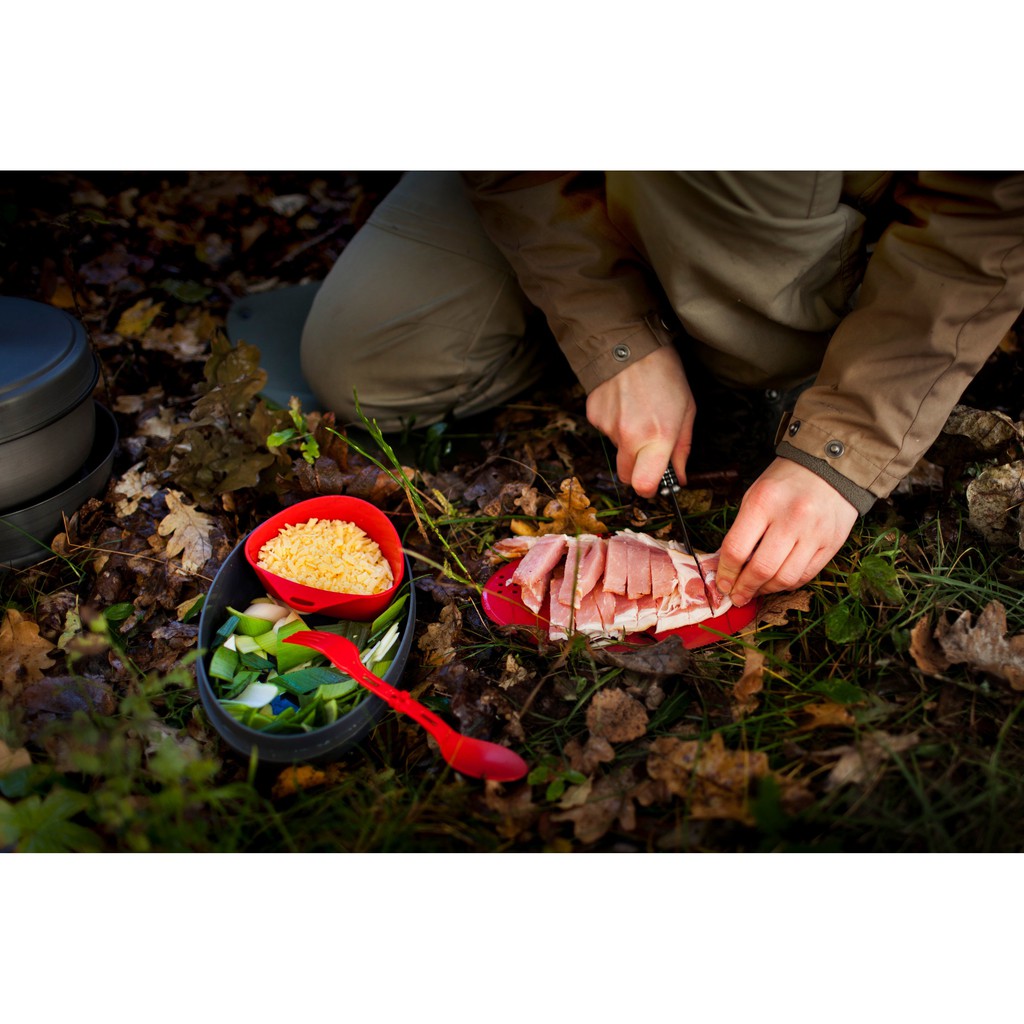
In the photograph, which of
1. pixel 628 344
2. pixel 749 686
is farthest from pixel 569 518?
pixel 749 686

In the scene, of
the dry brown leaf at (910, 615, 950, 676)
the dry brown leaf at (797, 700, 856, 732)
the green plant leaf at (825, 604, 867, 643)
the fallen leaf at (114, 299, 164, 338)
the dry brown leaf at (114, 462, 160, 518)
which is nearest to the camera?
the dry brown leaf at (797, 700, 856, 732)

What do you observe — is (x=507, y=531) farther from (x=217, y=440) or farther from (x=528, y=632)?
(x=217, y=440)

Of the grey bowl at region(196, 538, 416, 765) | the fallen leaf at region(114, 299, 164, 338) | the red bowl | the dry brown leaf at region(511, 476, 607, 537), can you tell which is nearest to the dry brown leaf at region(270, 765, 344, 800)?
the grey bowl at region(196, 538, 416, 765)

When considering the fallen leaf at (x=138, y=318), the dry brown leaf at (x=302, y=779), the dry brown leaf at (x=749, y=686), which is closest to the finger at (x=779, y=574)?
the dry brown leaf at (x=749, y=686)

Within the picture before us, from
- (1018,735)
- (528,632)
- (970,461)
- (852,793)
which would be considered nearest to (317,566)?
(528,632)

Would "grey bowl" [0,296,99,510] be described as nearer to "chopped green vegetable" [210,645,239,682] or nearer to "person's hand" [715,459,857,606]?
"chopped green vegetable" [210,645,239,682]

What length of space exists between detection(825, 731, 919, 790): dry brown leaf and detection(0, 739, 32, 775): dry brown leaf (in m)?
1.74

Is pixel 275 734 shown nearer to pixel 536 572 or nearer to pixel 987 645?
pixel 536 572

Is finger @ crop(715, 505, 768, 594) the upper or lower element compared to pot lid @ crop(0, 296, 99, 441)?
lower

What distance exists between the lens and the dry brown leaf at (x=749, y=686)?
190cm

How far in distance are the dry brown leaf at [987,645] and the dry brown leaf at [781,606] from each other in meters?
0.31

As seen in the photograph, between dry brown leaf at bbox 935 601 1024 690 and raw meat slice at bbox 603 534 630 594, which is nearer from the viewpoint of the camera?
dry brown leaf at bbox 935 601 1024 690

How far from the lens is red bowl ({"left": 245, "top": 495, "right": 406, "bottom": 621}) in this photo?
2.07 meters

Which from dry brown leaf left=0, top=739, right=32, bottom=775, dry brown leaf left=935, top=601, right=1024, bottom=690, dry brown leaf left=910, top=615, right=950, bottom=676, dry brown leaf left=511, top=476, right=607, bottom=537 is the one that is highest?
dry brown leaf left=935, top=601, right=1024, bottom=690
